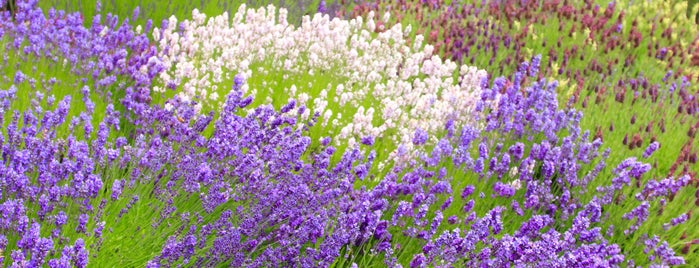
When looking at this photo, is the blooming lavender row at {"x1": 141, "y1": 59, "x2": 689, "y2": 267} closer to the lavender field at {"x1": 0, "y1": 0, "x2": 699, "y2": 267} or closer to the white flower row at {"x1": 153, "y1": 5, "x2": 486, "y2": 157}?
the lavender field at {"x1": 0, "y1": 0, "x2": 699, "y2": 267}

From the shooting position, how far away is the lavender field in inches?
105

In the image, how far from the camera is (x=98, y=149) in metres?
2.77

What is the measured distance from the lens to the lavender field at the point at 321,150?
105 inches

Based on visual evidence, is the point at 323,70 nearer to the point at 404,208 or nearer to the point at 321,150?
the point at 321,150

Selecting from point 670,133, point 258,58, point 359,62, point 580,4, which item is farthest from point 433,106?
point 580,4

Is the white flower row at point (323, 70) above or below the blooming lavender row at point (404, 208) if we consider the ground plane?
above

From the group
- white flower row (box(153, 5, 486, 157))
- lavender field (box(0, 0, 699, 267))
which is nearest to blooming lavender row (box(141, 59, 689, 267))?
lavender field (box(0, 0, 699, 267))

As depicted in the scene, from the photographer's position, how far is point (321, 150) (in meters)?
4.06

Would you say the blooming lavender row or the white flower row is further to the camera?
the white flower row

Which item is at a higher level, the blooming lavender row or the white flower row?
the white flower row

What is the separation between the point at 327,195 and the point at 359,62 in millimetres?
2119

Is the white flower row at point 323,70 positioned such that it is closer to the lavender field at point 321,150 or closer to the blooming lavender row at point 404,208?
the lavender field at point 321,150

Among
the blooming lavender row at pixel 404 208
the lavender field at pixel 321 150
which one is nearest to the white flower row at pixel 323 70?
the lavender field at pixel 321 150

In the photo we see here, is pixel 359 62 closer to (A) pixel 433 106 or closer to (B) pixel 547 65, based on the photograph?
(A) pixel 433 106
